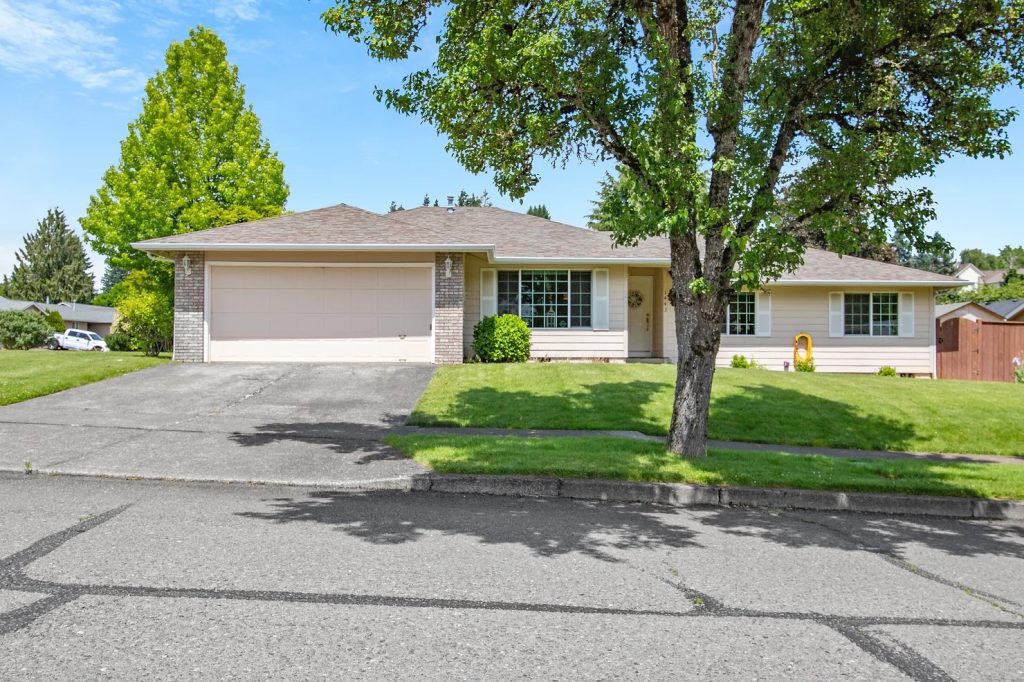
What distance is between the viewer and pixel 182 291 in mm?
16578

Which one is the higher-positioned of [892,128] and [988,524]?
[892,128]

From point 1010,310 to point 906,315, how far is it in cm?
1498

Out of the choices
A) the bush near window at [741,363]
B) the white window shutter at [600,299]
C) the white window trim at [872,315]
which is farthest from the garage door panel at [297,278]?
the white window trim at [872,315]

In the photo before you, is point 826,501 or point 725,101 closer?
point 826,501

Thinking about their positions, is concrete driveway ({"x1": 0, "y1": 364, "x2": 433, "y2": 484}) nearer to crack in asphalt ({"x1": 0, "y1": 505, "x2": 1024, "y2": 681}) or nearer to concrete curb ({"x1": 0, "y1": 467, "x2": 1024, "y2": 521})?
concrete curb ({"x1": 0, "y1": 467, "x2": 1024, "y2": 521})

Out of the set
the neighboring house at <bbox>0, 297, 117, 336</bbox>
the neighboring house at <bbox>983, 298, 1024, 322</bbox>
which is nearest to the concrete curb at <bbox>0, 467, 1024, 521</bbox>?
the neighboring house at <bbox>983, 298, 1024, 322</bbox>

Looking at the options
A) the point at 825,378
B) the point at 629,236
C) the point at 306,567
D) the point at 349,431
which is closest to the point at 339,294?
the point at 349,431

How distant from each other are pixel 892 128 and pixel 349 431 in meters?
8.30

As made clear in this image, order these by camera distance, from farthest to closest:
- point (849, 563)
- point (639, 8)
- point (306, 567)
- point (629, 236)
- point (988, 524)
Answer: point (639, 8) < point (629, 236) < point (988, 524) < point (849, 563) < point (306, 567)

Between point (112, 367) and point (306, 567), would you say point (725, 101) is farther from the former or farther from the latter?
point (112, 367)

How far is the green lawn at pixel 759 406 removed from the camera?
11.4 metres

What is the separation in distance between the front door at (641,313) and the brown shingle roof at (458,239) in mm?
1174

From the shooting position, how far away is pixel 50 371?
1425 centimetres

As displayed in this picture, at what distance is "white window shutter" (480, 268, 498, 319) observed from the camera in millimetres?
18656
